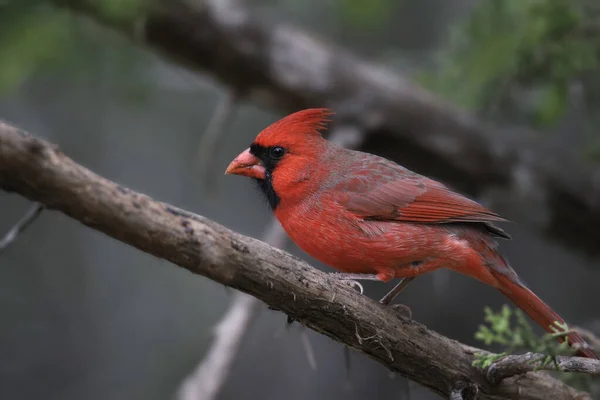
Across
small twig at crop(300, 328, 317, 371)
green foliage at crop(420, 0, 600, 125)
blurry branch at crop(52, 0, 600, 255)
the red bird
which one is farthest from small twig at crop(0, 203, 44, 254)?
green foliage at crop(420, 0, 600, 125)

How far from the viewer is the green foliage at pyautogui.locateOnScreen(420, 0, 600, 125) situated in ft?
13.5

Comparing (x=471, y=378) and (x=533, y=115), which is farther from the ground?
(x=533, y=115)

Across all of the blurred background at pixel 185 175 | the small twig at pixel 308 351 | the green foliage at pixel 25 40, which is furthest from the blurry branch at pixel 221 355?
the green foliage at pixel 25 40

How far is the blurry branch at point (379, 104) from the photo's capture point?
4598 mm

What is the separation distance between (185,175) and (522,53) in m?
3.22

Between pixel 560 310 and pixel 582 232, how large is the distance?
809 mm

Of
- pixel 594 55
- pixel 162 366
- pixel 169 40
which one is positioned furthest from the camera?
pixel 162 366

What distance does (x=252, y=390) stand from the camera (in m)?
5.68

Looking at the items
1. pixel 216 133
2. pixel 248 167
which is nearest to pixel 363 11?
pixel 216 133

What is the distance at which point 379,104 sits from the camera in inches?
190

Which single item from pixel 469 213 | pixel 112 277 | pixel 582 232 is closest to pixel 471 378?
pixel 469 213

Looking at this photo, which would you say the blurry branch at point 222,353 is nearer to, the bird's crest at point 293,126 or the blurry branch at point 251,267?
the blurry branch at point 251,267

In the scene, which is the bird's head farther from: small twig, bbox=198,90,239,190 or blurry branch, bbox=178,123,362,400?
small twig, bbox=198,90,239,190

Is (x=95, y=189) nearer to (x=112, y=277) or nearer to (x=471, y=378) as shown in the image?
(x=471, y=378)
